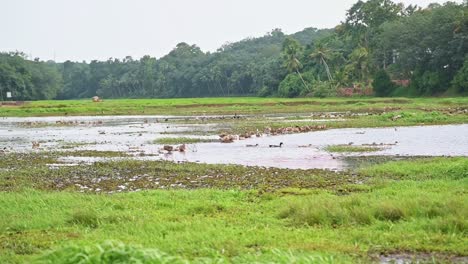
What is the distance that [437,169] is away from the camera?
56.9 ft

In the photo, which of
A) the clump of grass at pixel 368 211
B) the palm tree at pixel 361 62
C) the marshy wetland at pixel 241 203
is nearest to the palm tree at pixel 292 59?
the palm tree at pixel 361 62

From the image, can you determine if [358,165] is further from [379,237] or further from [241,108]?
→ [241,108]

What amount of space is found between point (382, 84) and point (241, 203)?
245 ft

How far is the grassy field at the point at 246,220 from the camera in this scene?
8578 mm

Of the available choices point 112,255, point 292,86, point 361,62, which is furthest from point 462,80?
point 112,255

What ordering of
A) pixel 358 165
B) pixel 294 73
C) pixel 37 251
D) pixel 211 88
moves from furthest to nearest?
pixel 211 88, pixel 294 73, pixel 358 165, pixel 37 251

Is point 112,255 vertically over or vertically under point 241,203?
over

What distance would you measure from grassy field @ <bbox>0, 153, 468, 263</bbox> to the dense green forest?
60.6m

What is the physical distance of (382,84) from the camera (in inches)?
3314

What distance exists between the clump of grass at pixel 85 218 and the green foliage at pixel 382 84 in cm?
7699

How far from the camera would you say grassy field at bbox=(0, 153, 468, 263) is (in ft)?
28.1

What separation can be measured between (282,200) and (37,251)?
5.71 meters

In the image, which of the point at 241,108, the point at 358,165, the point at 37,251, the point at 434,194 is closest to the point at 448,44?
the point at 241,108

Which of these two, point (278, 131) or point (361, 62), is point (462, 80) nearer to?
point (361, 62)
